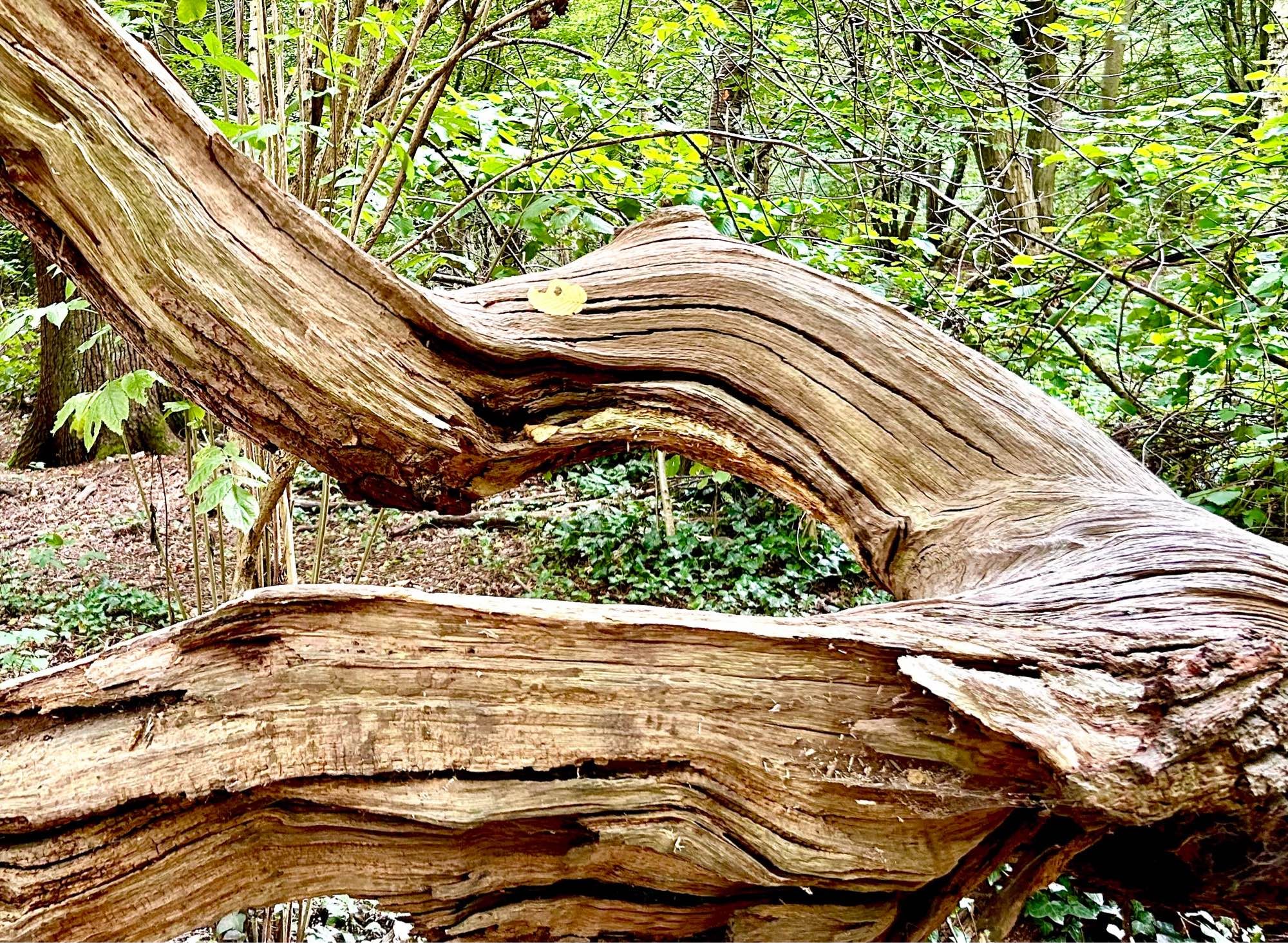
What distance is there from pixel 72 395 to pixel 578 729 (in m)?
6.42

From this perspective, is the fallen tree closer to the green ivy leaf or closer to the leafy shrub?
the green ivy leaf

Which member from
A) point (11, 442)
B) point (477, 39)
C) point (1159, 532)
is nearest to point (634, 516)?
point (477, 39)

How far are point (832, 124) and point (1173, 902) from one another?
2215 mm

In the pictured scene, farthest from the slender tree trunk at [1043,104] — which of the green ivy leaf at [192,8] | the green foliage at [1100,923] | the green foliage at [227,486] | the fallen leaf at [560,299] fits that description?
the green foliage at [227,486]

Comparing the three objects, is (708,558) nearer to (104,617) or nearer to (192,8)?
(104,617)

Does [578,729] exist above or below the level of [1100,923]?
above

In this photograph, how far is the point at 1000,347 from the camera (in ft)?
13.1

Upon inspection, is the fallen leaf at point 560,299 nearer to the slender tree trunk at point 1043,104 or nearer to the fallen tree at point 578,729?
the fallen tree at point 578,729

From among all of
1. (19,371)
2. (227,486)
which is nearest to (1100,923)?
(227,486)

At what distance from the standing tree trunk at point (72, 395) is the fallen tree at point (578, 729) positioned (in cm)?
489

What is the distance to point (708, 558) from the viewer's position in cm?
491

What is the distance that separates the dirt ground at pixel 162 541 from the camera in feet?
14.9

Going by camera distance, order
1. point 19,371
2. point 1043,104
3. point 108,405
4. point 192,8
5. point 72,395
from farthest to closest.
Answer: point 19,371 → point 1043,104 → point 72,395 → point 108,405 → point 192,8

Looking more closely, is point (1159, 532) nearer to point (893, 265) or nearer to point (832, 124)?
point (832, 124)
